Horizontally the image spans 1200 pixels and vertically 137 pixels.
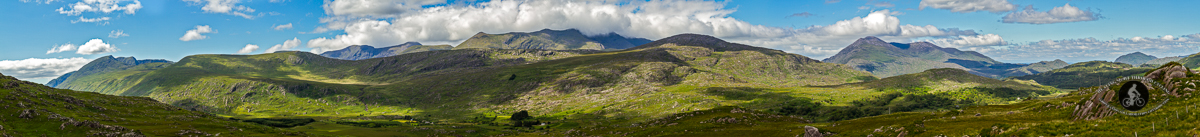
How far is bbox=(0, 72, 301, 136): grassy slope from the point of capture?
111 meters

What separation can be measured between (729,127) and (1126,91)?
104m

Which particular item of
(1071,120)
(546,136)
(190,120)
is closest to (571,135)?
(546,136)

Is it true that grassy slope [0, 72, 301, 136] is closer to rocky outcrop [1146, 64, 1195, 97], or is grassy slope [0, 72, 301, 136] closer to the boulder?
the boulder

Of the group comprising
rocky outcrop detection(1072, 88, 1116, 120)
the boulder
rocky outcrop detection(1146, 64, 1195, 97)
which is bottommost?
the boulder

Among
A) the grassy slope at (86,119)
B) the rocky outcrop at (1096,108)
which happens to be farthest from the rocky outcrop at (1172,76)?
the grassy slope at (86,119)

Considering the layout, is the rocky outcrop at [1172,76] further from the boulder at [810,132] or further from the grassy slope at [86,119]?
the grassy slope at [86,119]

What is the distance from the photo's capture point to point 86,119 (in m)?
131

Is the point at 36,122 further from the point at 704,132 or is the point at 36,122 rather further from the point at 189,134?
the point at 704,132

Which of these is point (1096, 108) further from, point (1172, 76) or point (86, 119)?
point (86, 119)

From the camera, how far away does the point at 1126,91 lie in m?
50.1

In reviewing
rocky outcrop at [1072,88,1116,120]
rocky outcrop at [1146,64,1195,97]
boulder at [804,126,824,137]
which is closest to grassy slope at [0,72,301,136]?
boulder at [804,126,824,137]

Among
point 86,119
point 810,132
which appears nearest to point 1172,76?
point 810,132

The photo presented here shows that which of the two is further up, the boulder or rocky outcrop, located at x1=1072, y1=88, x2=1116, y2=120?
rocky outcrop, located at x1=1072, y1=88, x2=1116, y2=120

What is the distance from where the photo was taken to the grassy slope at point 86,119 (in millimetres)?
111250
